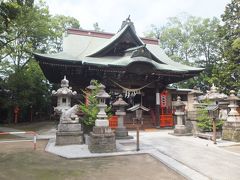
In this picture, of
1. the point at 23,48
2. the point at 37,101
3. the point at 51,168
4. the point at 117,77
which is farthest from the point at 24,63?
the point at 51,168

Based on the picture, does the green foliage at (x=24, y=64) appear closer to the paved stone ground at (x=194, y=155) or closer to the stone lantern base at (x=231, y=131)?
Result: the paved stone ground at (x=194, y=155)

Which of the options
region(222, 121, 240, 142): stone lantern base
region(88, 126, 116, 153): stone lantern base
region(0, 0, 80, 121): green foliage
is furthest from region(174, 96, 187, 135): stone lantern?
region(0, 0, 80, 121): green foliage

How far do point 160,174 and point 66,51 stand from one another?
14.6 meters

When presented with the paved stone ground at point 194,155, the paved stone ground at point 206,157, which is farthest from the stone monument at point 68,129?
the paved stone ground at point 206,157

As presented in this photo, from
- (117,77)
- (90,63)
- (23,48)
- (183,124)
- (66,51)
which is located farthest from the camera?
(23,48)

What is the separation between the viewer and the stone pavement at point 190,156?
6589 mm

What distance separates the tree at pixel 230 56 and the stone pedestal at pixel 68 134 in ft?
→ 50.3

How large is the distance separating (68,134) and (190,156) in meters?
5.23

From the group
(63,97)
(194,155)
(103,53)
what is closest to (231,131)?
(194,155)

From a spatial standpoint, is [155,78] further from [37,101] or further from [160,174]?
[37,101]

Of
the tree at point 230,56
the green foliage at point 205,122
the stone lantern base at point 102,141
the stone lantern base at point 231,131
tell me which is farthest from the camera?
the tree at point 230,56

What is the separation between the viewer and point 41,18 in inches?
1015

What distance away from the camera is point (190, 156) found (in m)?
8.45

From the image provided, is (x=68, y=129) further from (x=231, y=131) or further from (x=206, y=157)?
(x=231, y=131)
